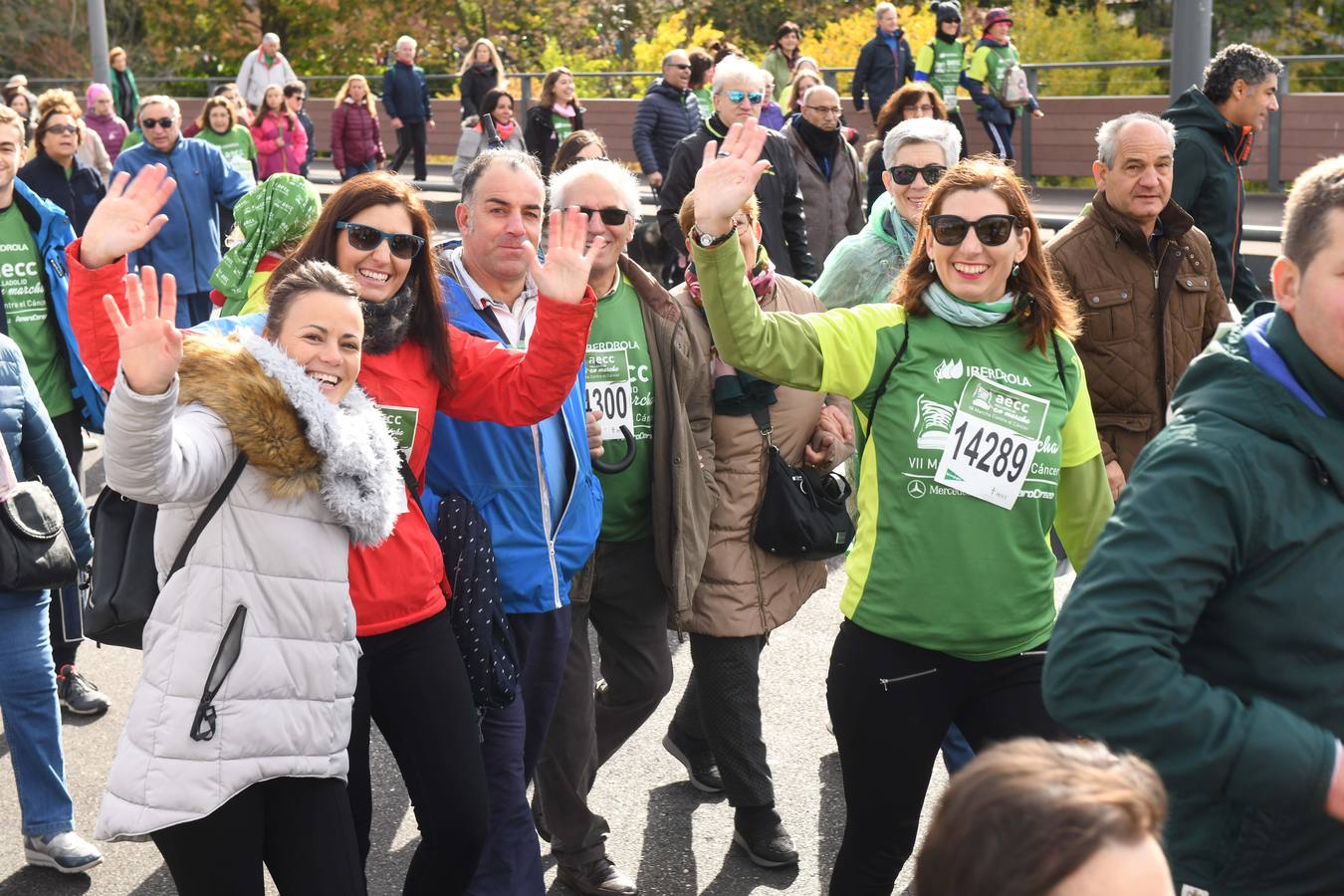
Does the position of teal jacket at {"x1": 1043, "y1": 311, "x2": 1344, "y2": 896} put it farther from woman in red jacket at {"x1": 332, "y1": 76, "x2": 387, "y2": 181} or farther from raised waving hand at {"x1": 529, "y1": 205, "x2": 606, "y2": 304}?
woman in red jacket at {"x1": 332, "y1": 76, "x2": 387, "y2": 181}

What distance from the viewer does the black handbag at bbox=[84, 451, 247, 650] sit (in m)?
3.43

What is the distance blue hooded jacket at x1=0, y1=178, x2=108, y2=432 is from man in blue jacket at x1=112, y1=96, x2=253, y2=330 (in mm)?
2969

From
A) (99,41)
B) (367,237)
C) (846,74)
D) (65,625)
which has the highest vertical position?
(367,237)

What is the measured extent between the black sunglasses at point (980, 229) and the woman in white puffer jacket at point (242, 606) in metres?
1.40

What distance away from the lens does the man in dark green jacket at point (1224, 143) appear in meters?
6.80

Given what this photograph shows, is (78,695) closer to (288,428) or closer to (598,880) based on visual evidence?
(598,880)

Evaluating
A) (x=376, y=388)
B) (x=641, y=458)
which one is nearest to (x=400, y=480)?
(x=376, y=388)

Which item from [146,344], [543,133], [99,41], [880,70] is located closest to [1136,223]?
[146,344]

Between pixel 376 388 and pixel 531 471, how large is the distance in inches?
20.5

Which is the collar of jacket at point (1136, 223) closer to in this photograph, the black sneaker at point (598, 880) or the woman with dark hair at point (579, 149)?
the woman with dark hair at point (579, 149)

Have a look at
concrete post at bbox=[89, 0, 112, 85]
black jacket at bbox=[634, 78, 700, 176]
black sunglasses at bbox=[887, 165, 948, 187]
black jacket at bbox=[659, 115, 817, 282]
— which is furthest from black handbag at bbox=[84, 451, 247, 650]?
concrete post at bbox=[89, 0, 112, 85]

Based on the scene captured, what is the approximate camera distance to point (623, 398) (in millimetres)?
4738

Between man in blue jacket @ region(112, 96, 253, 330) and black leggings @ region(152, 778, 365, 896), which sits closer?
black leggings @ region(152, 778, 365, 896)

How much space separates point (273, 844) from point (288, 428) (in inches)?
32.9
